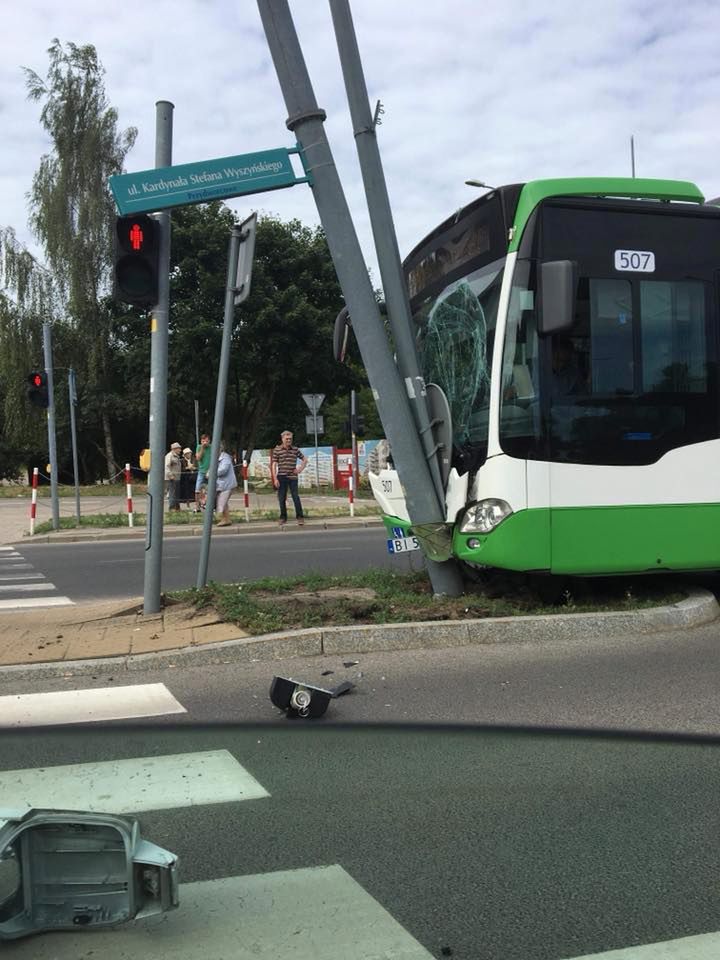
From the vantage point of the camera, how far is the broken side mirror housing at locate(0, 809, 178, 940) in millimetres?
2289

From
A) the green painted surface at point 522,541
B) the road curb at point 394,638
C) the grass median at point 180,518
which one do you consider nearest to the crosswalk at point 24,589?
the road curb at point 394,638

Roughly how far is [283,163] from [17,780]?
4834 mm

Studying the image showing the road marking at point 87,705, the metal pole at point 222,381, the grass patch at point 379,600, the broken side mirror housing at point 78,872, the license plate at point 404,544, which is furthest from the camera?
the metal pole at point 222,381

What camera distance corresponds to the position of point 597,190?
21.5 ft

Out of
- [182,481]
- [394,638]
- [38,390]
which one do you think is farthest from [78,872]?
[182,481]

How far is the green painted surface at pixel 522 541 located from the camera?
632 centimetres

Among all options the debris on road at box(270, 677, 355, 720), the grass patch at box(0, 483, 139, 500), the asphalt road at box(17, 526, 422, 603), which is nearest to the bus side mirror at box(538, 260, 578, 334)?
the debris on road at box(270, 677, 355, 720)

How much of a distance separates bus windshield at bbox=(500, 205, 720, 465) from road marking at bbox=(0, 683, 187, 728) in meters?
3.02

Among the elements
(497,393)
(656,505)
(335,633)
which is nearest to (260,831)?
(335,633)

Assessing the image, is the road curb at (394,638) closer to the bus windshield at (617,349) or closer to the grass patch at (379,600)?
the grass patch at (379,600)

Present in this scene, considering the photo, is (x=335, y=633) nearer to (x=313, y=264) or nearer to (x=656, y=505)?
(x=656, y=505)

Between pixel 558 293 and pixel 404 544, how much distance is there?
238cm

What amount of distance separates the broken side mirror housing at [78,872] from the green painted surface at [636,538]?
458 cm

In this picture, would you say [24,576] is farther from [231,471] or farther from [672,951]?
[672,951]
